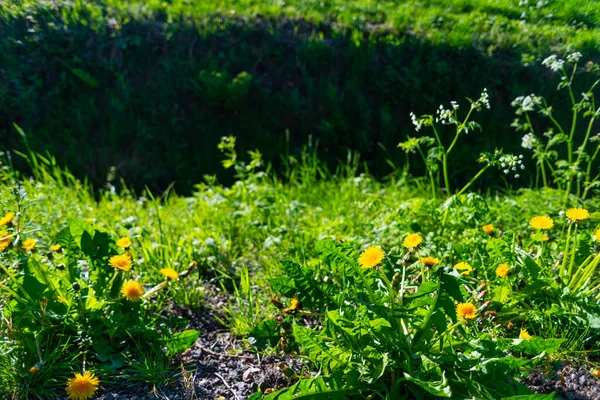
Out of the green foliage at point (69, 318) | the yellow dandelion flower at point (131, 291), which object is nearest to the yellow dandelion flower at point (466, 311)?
the green foliage at point (69, 318)

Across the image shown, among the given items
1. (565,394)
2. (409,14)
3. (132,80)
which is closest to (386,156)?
(409,14)

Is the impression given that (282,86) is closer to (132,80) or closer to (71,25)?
(132,80)

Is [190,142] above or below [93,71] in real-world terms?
below

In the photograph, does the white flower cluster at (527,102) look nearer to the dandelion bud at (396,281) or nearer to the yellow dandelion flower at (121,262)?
the dandelion bud at (396,281)

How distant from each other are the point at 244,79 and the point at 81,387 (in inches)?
122

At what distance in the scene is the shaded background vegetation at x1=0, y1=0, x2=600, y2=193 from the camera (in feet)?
14.7

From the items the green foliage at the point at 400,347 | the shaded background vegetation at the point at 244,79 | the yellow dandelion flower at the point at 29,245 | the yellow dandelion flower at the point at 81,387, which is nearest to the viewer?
the green foliage at the point at 400,347

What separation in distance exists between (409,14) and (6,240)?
415 centimetres

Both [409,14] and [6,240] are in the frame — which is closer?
[6,240]

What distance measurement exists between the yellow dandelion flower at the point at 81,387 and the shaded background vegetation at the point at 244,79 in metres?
2.59

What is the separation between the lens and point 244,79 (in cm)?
451

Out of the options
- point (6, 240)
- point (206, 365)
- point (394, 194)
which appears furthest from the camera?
point (394, 194)

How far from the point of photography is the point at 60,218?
3254 millimetres

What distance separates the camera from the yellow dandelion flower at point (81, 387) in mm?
1888
